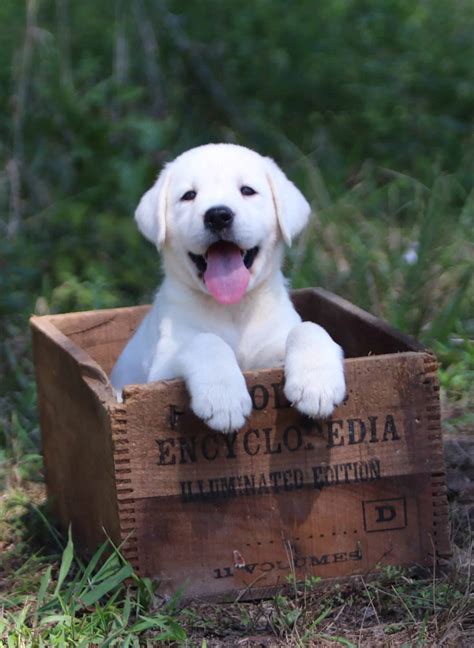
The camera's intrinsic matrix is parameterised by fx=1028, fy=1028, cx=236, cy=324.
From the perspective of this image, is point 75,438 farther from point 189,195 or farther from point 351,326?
point 351,326

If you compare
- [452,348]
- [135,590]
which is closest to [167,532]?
[135,590]

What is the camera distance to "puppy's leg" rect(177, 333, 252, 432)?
9.09 feet

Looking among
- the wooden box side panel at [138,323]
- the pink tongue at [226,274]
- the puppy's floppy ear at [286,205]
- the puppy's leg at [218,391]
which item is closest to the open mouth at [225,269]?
the pink tongue at [226,274]

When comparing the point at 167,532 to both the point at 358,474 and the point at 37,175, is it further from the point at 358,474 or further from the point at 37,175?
the point at 37,175

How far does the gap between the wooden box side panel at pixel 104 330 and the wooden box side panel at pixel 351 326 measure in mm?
655

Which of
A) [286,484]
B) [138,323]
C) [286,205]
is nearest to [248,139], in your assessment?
[138,323]

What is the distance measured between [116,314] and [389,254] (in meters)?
1.91

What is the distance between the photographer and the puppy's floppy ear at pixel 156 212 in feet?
11.1

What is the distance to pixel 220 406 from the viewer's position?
109 inches

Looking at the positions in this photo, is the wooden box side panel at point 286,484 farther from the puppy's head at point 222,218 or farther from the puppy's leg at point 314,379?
the puppy's head at point 222,218

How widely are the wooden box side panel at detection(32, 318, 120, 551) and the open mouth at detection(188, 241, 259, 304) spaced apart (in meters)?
0.48

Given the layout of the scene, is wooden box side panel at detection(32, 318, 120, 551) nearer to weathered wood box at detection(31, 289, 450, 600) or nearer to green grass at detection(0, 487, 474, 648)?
weathered wood box at detection(31, 289, 450, 600)

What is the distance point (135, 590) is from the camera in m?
2.90

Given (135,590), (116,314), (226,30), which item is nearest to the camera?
(135,590)
